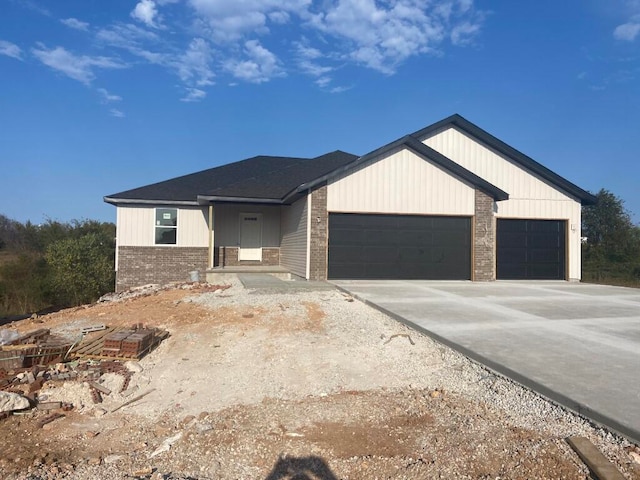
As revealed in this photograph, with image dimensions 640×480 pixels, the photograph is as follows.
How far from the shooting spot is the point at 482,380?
4.93 m

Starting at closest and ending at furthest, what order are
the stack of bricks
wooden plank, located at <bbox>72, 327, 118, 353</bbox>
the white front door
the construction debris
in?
the construction debris
the stack of bricks
wooden plank, located at <bbox>72, 327, 118, 353</bbox>
the white front door

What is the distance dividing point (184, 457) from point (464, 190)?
13307 millimetres

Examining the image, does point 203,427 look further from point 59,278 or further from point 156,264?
point 59,278

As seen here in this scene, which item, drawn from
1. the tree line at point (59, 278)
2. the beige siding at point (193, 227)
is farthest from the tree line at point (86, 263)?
the beige siding at point (193, 227)

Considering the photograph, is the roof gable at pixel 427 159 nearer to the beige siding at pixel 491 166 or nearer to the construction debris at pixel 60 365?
the beige siding at pixel 491 166

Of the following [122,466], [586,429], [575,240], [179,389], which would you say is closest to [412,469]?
[586,429]

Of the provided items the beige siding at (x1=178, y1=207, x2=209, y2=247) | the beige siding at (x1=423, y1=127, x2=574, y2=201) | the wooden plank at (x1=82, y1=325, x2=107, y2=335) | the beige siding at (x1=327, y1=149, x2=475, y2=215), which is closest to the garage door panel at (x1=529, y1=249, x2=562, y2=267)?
the beige siding at (x1=423, y1=127, x2=574, y2=201)

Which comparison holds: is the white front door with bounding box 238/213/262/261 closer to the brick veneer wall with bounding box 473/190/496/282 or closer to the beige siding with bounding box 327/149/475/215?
the beige siding with bounding box 327/149/475/215

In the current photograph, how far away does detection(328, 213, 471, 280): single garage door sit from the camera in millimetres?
14156

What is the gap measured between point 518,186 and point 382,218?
5.86m

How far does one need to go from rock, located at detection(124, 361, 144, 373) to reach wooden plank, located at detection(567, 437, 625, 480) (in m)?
5.04

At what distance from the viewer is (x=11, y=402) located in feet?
15.0

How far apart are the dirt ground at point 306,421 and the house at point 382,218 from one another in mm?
7422

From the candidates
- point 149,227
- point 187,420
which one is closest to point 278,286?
point 187,420
